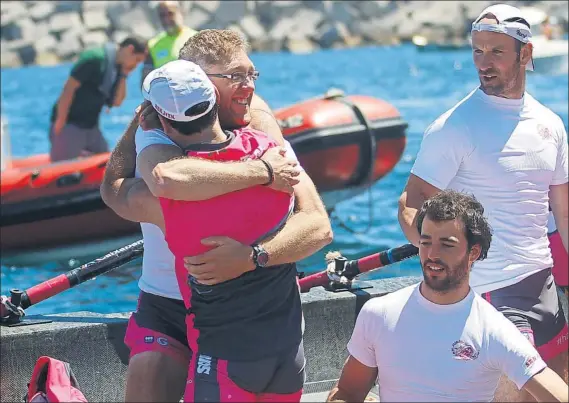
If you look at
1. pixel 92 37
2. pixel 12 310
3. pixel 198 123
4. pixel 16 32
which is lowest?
pixel 92 37

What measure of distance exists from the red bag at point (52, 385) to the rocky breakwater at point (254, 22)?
153 feet

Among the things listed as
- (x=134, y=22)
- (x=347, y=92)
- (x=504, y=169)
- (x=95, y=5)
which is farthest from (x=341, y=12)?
(x=504, y=169)

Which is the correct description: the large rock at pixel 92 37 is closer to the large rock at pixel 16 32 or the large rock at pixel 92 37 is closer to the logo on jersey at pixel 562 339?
the large rock at pixel 16 32

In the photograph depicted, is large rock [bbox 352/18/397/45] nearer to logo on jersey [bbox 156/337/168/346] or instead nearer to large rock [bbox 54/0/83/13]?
large rock [bbox 54/0/83/13]

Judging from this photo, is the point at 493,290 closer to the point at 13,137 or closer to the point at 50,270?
the point at 50,270

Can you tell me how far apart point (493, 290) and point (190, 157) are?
1.37 metres

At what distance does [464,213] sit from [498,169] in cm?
65

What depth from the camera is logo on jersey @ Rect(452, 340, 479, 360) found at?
121 inches

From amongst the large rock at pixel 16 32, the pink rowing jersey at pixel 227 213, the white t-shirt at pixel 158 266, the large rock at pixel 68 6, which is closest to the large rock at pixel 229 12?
the large rock at pixel 68 6

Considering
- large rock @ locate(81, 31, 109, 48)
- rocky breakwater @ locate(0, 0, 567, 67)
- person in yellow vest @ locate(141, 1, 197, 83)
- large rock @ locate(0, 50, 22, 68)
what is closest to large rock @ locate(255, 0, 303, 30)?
rocky breakwater @ locate(0, 0, 567, 67)

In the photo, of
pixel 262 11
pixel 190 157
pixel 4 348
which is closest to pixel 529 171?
pixel 190 157

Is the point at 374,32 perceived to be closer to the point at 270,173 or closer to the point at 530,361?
the point at 530,361

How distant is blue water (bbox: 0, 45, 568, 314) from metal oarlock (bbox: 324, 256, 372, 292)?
3574 mm

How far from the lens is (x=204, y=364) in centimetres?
291
